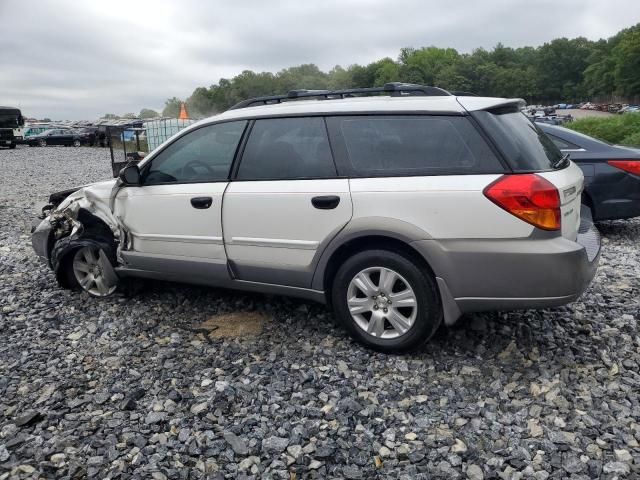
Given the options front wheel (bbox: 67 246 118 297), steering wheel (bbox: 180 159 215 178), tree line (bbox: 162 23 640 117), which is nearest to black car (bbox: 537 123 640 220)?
steering wheel (bbox: 180 159 215 178)

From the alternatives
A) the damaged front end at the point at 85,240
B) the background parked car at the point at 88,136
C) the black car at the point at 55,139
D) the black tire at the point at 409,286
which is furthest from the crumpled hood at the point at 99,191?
the black car at the point at 55,139

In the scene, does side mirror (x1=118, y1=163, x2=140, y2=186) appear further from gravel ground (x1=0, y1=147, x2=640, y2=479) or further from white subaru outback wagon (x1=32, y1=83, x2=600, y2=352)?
gravel ground (x1=0, y1=147, x2=640, y2=479)

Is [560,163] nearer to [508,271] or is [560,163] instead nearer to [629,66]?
[508,271]

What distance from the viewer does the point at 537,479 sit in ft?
8.52

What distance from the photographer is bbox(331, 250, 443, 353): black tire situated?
11.5 feet

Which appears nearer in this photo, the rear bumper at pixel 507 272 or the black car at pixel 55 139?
the rear bumper at pixel 507 272

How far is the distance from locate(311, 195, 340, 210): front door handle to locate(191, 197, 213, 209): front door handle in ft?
2.88

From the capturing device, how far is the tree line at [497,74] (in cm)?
8756

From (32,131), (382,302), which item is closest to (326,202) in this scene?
(382,302)

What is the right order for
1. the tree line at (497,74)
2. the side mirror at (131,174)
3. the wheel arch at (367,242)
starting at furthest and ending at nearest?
the tree line at (497,74)
the side mirror at (131,174)
the wheel arch at (367,242)

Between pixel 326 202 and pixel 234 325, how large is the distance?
1.37 meters

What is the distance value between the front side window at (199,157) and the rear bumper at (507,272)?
166 centimetres

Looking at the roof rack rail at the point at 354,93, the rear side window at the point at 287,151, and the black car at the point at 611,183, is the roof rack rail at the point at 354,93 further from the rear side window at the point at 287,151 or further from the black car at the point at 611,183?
the black car at the point at 611,183

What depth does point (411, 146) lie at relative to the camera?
3586 mm
